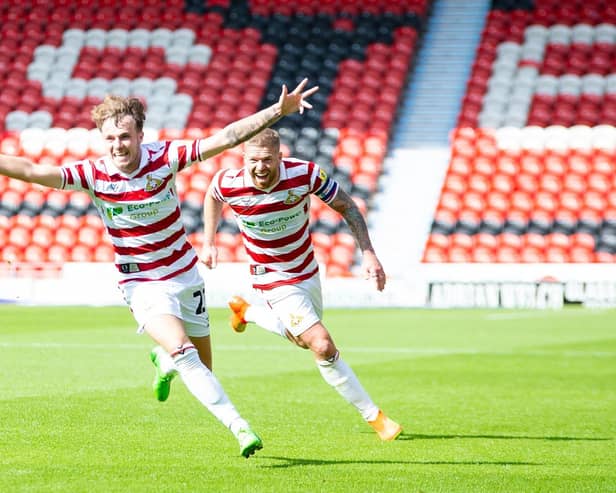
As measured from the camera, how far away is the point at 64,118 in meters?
27.6

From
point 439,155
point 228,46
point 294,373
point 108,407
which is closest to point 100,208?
point 108,407

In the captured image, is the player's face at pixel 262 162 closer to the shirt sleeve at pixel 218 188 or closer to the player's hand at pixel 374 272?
the shirt sleeve at pixel 218 188

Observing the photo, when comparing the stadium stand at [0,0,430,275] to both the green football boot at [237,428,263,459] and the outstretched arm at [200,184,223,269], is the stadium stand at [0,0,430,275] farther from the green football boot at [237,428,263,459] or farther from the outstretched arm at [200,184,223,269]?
the green football boot at [237,428,263,459]

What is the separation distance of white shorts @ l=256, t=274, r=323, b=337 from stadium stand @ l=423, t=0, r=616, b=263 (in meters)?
15.5

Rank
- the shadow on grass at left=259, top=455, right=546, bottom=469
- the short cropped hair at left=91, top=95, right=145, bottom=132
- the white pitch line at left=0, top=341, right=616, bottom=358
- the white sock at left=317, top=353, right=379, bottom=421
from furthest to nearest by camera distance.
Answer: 1. the white pitch line at left=0, top=341, right=616, bottom=358
2. the white sock at left=317, top=353, right=379, bottom=421
3. the shadow on grass at left=259, top=455, right=546, bottom=469
4. the short cropped hair at left=91, top=95, right=145, bottom=132

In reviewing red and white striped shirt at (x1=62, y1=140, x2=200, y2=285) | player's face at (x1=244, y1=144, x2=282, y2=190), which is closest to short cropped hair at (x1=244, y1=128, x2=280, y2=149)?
player's face at (x1=244, y1=144, x2=282, y2=190)

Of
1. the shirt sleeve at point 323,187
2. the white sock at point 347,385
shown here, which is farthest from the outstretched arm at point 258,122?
the white sock at point 347,385

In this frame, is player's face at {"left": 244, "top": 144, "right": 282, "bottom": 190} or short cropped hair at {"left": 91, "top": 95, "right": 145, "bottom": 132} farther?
player's face at {"left": 244, "top": 144, "right": 282, "bottom": 190}

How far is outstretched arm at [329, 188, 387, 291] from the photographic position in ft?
23.4

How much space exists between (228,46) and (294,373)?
17833 millimetres

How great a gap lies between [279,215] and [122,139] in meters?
1.53

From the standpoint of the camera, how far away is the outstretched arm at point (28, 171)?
6.07m

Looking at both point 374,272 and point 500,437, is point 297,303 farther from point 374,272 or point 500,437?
point 500,437

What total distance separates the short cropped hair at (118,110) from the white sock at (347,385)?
6.83 feet
